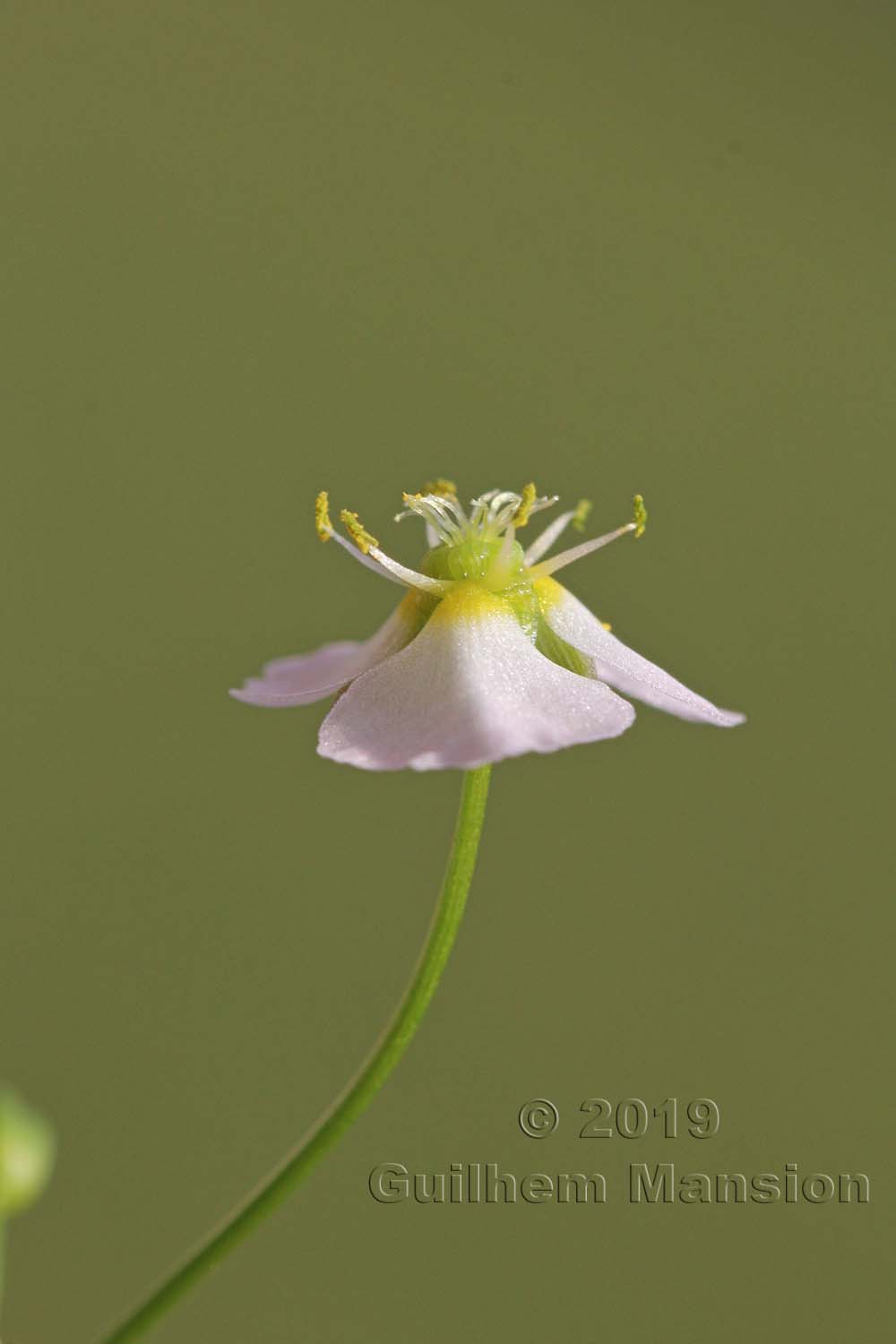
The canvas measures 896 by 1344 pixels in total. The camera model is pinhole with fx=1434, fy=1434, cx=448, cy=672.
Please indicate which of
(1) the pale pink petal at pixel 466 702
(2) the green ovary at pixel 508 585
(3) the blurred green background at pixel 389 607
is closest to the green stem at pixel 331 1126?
(1) the pale pink petal at pixel 466 702

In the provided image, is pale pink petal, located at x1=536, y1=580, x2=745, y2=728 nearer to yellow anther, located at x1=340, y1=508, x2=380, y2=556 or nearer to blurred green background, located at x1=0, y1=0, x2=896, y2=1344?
yellow anther, located at x1=340, y1=508, x2=380, y2=556

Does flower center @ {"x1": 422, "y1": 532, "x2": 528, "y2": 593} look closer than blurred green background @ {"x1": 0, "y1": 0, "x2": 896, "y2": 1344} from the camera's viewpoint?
Yes

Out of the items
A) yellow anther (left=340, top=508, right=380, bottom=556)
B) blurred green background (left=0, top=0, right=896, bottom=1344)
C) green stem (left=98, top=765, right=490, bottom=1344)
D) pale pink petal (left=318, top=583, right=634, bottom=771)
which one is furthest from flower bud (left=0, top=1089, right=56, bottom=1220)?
blurred green background (left=0, top=0, right=896, bottom=1344)

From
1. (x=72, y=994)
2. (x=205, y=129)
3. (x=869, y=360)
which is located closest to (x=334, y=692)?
(x=72, y=994)

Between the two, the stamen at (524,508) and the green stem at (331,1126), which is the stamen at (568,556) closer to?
the stamen at (524,508)

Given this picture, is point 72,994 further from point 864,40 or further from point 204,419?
point 864,40

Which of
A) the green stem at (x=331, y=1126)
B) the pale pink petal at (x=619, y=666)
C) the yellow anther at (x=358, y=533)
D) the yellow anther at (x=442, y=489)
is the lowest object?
Result: the green stem at (x=331, y=1126)
